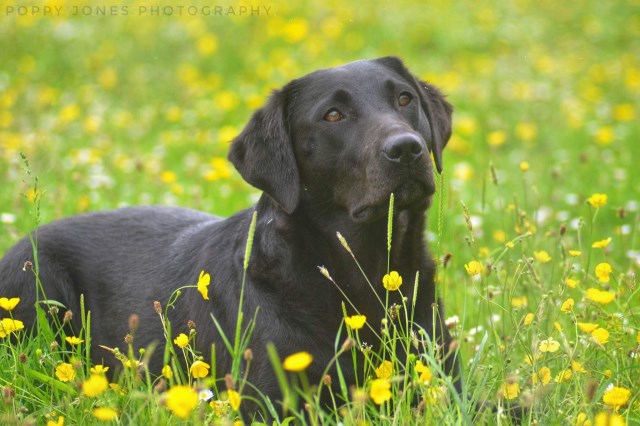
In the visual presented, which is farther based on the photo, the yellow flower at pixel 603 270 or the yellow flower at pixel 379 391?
the yellow flower at pixel 603 270

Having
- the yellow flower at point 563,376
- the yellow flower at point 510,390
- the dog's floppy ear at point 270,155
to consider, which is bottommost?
the yellow flower at point 563,376

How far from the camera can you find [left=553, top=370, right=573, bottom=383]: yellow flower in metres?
2.52

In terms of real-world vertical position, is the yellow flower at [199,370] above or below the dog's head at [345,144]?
below

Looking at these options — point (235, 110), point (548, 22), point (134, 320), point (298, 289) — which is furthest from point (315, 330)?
point (548, 22)

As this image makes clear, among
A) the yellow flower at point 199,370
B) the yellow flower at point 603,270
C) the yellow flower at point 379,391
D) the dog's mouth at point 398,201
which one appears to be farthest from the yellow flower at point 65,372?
the yellow flower at point 603,270

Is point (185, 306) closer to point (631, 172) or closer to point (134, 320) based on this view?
point (134, 320)

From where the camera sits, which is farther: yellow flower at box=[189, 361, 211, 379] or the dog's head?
the dog's head

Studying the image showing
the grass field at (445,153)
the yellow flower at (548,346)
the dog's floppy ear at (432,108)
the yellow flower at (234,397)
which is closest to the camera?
the yellow flower at (234,397)

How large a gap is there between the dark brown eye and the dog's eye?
0.27 m

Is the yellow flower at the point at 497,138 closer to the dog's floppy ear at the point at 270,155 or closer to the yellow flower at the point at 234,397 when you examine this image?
the dog's floppy ear at the point at 270,155

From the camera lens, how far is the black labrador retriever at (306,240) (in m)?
3.11

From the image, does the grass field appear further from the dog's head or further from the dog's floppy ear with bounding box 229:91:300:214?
the dog's floppy ear with bounding box 229:91:300:214

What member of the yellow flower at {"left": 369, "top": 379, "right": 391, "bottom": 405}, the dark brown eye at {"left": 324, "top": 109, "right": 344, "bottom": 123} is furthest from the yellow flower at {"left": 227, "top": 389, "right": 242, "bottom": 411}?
the dark brown eye at {"left": 324, "top": 109, "right": 344, "bottom": 123}

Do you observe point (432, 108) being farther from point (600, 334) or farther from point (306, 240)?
point (600, 334)
